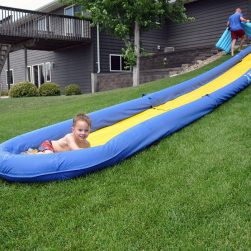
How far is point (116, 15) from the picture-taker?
1280 centimetres

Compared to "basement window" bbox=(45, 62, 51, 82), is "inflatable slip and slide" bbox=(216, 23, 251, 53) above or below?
above

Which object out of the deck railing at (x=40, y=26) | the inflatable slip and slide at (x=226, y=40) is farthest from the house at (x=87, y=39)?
the inflatable slip and slide at (x=226, y=40)

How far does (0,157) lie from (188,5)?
16.2m

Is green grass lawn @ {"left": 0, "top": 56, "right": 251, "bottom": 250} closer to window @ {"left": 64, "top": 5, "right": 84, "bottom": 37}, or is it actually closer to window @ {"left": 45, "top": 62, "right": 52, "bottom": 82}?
window @ {"left": 64, "top": 5, "right": 84, "bottom": 37}

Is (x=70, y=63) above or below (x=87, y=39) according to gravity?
below

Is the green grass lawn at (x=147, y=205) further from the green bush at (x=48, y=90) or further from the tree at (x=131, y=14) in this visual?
the green bush at (x=48, y=90)

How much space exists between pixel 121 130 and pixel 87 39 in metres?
13.0

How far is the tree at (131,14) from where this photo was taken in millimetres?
11781

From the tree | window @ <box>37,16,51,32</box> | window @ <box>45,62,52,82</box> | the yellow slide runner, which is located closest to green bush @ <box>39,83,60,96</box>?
window @ <box>37,16,51,32</box>

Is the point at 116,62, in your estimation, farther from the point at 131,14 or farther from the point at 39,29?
the point at 131,14

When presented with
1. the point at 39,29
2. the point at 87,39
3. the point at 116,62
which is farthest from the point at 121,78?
the point at 39,29

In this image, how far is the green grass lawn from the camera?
2447mm

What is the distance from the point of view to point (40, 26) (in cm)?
1738

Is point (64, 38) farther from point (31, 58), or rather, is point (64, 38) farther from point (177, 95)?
point (177, 95)
